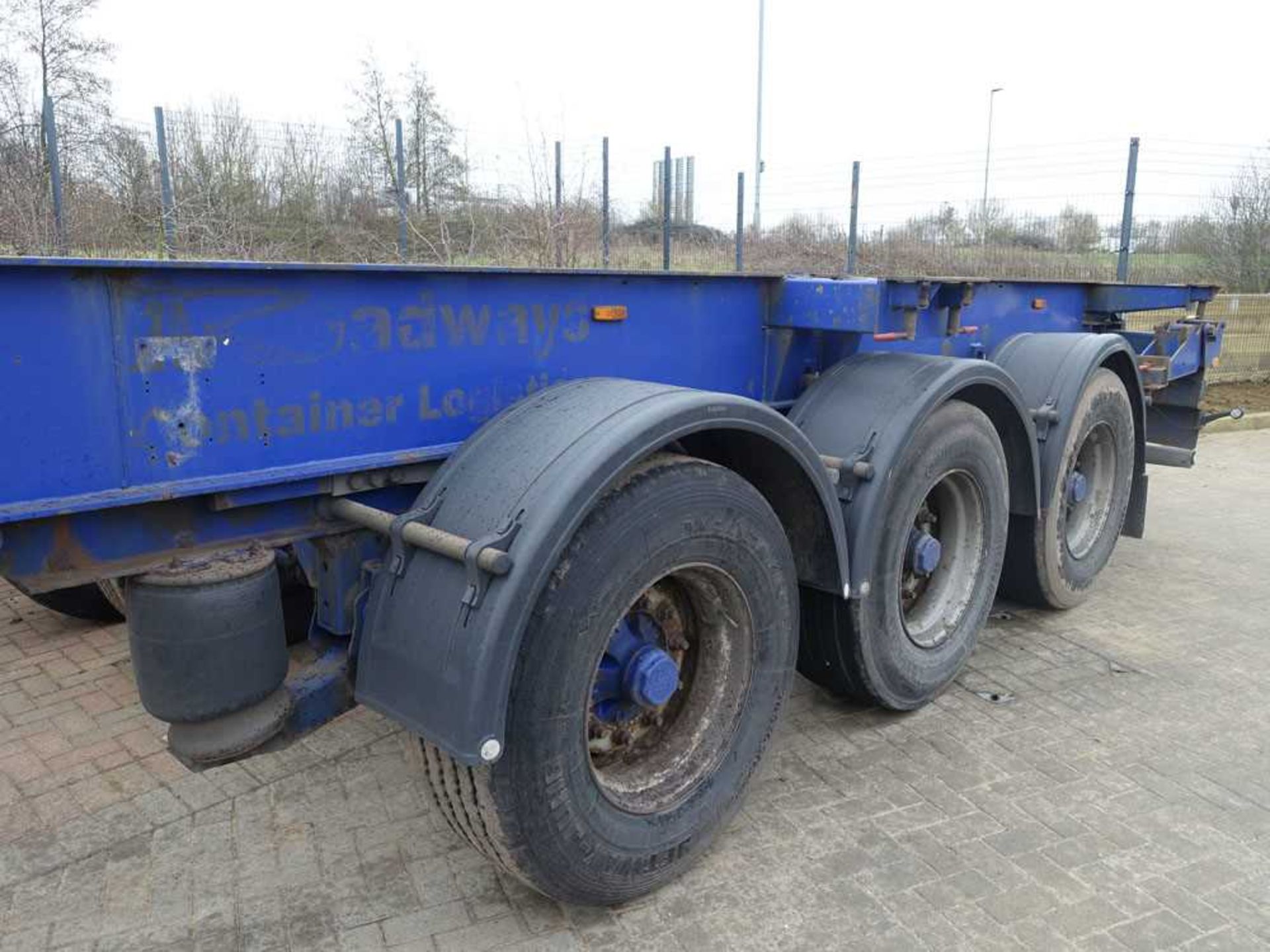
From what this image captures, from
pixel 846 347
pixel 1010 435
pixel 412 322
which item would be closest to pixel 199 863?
pixel 412 322

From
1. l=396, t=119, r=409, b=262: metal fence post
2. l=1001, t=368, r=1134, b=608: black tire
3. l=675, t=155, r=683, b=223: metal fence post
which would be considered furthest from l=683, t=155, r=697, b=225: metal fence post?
l=1001, t=368, r=1134, b=608: black tire

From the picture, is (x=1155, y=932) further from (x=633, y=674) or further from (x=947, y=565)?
(x=947, y=565)

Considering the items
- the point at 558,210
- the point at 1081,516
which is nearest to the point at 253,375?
the point at 1081,516

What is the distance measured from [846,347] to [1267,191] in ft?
49.9

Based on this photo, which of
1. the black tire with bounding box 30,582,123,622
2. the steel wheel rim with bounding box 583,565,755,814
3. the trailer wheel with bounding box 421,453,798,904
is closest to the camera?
the trailer wheel with bounding box 421,453,798,904

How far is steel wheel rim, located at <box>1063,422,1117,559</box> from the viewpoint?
5.13 meters

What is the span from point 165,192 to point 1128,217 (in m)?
9.70

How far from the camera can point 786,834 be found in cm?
296

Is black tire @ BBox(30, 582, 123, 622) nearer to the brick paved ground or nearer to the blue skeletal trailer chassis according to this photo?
the brick paved ground

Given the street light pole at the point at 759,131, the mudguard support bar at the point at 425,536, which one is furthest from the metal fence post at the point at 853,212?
the mudguard support bar at the point at 425,536

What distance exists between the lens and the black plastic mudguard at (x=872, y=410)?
321 cm

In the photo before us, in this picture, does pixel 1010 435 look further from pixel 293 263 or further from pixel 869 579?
pixel 293 263

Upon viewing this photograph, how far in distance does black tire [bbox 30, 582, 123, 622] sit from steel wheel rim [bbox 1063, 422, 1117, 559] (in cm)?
465

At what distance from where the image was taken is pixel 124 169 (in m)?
8.17
